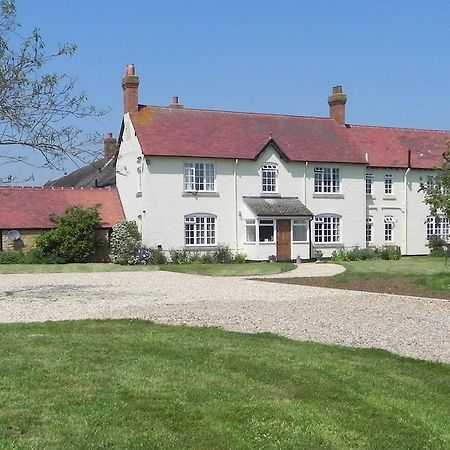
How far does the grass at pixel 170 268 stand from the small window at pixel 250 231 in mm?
5004

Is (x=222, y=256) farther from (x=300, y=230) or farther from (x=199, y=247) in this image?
(x=300, y=230)

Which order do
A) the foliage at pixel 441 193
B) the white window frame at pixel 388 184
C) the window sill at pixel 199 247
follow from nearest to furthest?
the foliage at pixel 441 193, the window sill at pixel 199 247, the white window frame at pixel 388 184

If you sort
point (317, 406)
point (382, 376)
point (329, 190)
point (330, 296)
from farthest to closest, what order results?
point (329, 190)
point (330, 296)
point (382, 376)
point (317, 406)

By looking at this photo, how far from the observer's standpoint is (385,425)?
21.9ft

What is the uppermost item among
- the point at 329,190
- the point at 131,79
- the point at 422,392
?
the point at 131,79

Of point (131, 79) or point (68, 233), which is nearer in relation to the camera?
→ point (68, 233)

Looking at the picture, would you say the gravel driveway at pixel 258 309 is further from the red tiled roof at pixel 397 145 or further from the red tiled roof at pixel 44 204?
the red tiled roof at pixel 397 145

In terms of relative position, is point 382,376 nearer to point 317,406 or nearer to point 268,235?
point 317,406

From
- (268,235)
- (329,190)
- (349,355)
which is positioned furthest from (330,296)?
(329,190)

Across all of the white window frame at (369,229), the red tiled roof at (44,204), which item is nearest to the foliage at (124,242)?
the red tiled roof at (44,204)

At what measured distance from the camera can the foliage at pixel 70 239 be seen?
35.4 metres

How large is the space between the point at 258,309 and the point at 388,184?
28.7 metres

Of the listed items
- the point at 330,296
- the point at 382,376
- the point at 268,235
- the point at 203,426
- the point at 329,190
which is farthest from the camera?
the point at 329,190

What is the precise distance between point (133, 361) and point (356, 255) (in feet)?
104
